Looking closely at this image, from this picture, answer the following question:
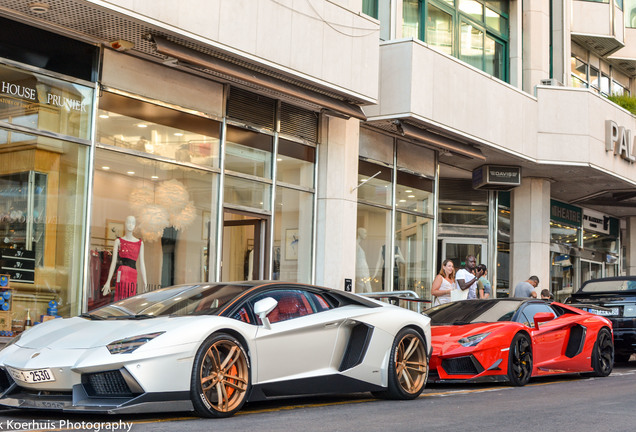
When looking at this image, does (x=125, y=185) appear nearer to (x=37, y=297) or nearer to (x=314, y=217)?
(x=37, y=297)

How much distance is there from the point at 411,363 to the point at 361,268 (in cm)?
888

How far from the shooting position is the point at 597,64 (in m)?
29.3

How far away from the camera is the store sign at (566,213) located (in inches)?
1061

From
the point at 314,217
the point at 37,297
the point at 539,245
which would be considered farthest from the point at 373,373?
the point at 539,245

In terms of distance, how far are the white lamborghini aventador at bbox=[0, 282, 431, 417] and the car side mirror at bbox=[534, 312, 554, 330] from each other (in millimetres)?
3210

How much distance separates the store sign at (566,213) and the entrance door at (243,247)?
13340 mm

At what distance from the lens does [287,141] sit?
16328 millimetres

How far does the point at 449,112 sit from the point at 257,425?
41.1 ft

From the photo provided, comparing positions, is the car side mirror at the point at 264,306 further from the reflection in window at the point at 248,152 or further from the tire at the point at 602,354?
the reflection in window at the point at 248,152

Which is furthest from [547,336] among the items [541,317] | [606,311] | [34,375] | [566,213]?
[566,213]

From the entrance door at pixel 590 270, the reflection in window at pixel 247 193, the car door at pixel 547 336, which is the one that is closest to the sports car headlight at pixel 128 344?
the car door at pixel 547 336

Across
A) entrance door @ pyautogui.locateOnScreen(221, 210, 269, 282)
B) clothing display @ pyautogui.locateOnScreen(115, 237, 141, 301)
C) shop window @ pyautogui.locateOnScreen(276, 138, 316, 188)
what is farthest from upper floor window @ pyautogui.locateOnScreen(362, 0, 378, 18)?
clothing display @ pyautogui.locateOnScreen(115, 237, 141, 301)

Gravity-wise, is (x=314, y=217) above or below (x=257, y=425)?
above

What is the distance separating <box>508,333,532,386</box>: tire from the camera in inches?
443
